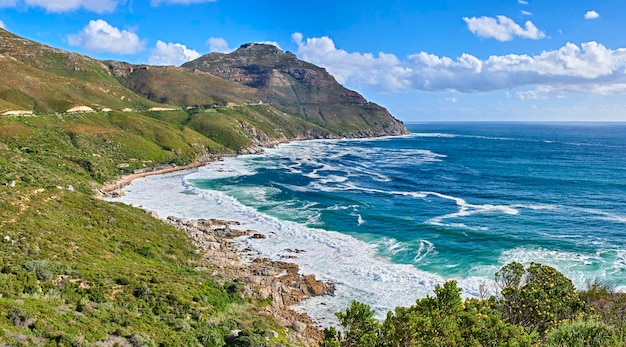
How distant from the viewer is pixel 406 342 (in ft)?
53.6

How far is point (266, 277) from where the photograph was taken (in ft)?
140

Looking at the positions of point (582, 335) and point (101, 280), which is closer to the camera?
point (582, 335)

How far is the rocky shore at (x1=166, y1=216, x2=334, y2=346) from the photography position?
1333 inches

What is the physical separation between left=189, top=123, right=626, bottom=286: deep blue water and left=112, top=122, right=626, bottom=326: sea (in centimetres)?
24

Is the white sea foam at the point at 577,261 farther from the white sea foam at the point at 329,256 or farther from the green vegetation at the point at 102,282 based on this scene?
the green vegetation at the point at 102,282

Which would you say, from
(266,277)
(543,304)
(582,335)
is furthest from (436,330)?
(266,277)

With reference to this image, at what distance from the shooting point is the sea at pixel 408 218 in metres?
44.8

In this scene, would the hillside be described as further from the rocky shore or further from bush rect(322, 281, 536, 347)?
bush rect(322, 281, 536, 347)

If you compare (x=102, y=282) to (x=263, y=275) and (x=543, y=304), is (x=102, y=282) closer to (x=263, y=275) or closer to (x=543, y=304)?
(x=263, y=275)

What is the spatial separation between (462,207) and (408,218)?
15.0 meters

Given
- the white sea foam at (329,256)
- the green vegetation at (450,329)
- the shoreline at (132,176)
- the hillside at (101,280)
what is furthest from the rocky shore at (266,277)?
the shoreline at (132,176)

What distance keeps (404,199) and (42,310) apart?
A: 2746 inches

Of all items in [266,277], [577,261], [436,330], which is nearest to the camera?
[436,330]

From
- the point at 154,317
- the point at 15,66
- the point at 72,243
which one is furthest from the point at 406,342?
the point at 15,66
